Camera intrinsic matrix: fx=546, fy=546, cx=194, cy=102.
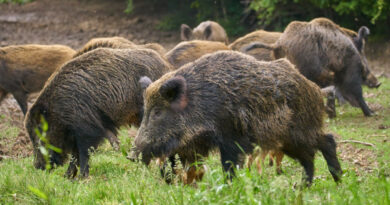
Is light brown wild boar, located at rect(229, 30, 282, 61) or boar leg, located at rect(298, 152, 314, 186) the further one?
light brown wild boar, located at rect(229, 30, 282, 61)

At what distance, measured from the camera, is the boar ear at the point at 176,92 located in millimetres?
5016

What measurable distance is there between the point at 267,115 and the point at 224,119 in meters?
0.46

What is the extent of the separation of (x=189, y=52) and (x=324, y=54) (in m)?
2.53

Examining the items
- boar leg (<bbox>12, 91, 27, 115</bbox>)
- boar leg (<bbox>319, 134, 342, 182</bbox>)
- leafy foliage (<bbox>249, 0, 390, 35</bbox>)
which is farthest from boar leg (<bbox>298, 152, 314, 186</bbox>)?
leafy foliage (<bbox>249, 0, 390, 35</bbox>)

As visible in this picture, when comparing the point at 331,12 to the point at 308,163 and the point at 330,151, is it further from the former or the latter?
the point at 308,163

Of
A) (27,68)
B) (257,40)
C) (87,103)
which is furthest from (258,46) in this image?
(87,103)

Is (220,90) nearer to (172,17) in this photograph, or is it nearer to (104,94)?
(104,94)

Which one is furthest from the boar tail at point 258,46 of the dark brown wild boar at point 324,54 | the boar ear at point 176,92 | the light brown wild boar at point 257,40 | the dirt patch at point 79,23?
the dirt patch at point 79,23

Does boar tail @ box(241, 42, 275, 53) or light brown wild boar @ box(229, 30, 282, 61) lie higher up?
boar tail @ box(241, 42, 275, 53)

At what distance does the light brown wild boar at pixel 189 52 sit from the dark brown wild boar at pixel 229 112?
4237mm

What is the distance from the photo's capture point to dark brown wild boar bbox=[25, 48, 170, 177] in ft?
21.1

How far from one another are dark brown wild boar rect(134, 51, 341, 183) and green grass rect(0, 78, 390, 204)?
260 mm

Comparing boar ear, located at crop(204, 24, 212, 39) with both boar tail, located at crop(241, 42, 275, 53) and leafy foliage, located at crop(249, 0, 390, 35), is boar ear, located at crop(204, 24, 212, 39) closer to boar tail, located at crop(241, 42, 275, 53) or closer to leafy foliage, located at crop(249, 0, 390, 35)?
leafy foliage, located at crop(249, 0, 390, 35)

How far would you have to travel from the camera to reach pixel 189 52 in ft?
32.8
